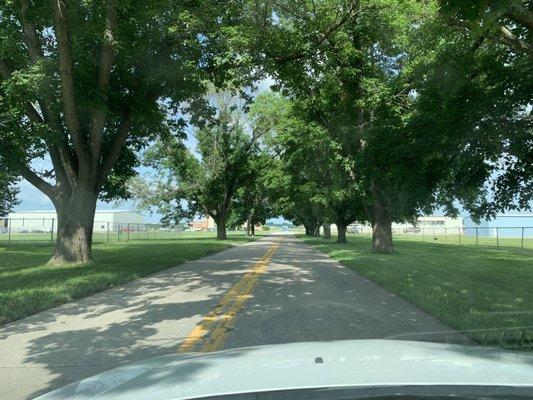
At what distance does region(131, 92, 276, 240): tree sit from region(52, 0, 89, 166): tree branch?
30.4 m

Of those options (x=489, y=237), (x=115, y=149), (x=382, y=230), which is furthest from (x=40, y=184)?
(x=489, y=237)

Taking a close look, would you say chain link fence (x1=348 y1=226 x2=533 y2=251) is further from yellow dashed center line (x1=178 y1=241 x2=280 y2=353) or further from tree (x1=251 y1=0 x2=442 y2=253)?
yellow dashed center line (x1=178 y1=241 x2=280 y2=353)

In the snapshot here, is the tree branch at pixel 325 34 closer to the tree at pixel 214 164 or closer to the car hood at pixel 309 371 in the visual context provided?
the car hood at pixel 309 371

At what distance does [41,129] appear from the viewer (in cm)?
1781

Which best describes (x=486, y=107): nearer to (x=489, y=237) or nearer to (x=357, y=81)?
(x=357, y=81)

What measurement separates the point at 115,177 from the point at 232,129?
27.9m

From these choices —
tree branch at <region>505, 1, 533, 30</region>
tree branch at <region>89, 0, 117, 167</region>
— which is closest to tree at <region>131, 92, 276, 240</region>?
tree branch at <region>89, 0, 117, 167</region>

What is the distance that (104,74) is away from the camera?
59.5 feet

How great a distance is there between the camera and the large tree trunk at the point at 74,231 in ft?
64.7

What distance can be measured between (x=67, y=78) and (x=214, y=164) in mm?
37714

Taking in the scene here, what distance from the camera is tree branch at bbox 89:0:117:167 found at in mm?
15164

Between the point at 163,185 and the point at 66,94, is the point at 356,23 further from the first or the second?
the point at 163,185

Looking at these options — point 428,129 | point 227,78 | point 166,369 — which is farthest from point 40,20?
point 166,369

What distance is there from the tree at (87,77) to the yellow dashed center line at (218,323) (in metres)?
7.36
